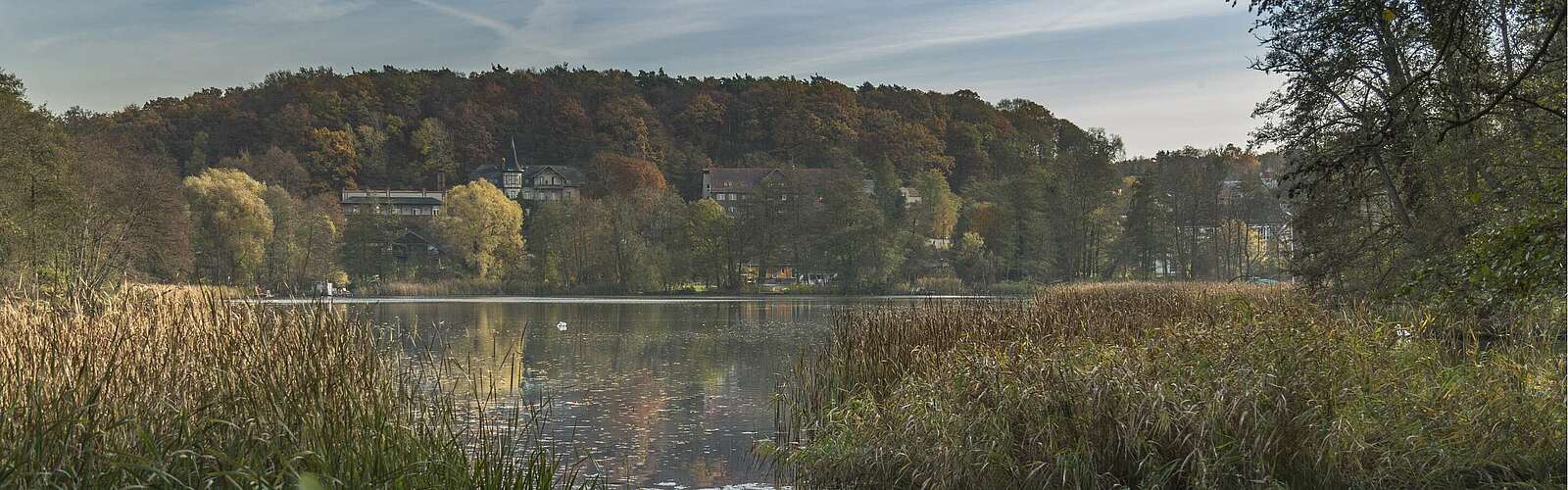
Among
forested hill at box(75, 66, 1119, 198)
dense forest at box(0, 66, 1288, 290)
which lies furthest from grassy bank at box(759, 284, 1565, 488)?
forested hill at box(75, 66, 1119, 198)

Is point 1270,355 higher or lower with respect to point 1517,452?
higher

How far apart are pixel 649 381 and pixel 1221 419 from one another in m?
10.1

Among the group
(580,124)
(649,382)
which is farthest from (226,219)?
(580,124)

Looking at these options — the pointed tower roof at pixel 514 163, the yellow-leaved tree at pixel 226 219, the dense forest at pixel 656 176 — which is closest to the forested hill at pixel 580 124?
the dense forest at pixel 656 176

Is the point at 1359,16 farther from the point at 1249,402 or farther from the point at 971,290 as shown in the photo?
the point at 971,290

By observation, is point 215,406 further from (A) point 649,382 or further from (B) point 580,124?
(B) point 580,124

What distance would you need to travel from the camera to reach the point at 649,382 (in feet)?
51.6

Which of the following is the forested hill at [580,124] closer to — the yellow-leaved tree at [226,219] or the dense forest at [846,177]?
the dense forest at [846,177]

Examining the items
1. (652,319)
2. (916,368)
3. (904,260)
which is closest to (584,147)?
(904,260)

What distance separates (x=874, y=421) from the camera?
7.89 meters

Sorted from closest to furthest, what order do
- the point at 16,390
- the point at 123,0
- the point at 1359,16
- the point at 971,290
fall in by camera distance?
1. the point at 16,390
2. the point at 1359,16
3. the point at 123,0
4. the point at 971,290

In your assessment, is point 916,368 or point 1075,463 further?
point 916,368

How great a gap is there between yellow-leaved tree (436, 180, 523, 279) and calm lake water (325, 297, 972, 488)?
1313 inches

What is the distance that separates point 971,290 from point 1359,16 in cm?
5044
